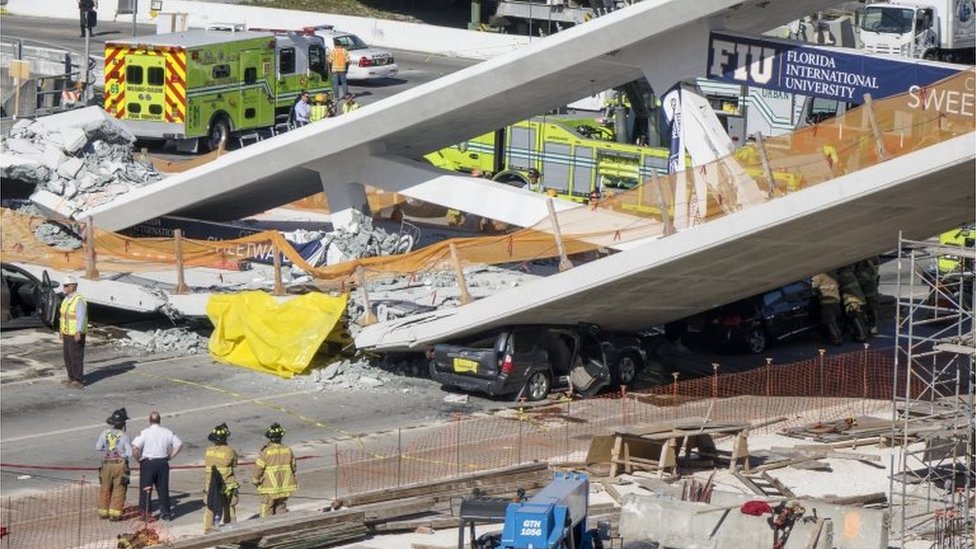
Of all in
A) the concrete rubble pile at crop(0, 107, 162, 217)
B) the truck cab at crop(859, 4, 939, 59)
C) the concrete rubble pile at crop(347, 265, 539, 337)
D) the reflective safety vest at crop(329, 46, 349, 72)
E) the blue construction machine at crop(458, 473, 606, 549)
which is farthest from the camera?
the truck cab at crop(859, 4, 939, 59)

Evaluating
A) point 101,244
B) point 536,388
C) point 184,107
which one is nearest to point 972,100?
point 536,388

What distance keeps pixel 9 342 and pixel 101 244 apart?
292cm

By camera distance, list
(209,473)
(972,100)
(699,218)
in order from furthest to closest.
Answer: (699,218)
(972,100)
(209,473)

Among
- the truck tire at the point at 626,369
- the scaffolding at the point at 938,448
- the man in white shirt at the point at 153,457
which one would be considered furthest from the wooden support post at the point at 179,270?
the scaffolding at the point at 938,448

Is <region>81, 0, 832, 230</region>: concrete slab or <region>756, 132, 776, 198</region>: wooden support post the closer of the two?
<region>756, 132, 776, 198</region>: wooden support post

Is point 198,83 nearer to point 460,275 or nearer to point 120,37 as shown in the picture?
point 460,275

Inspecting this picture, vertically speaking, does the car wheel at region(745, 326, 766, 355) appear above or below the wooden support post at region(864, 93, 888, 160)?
below

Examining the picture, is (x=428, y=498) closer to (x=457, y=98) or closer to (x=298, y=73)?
(x=457, y=98)

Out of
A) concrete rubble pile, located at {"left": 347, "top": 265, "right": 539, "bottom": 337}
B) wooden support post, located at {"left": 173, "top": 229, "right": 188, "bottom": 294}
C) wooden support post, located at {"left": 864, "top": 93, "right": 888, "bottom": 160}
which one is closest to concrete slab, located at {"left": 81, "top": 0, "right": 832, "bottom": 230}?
wooden support post, located at {"left": 173, "top": 229, "right": 188, "bottom": 294}

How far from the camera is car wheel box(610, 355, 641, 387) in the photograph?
2858 centimetres

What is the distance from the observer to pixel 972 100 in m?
24.7

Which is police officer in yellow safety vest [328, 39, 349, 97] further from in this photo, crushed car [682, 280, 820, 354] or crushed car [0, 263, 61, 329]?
crushed car [682, 280, 820, 354]

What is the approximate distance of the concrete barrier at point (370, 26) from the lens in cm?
6419

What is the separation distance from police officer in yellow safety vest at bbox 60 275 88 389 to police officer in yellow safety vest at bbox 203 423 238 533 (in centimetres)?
669
